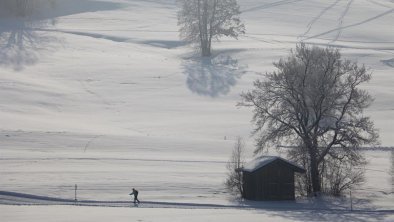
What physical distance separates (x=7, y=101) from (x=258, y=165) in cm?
2581

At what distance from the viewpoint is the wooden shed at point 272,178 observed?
34.0 m

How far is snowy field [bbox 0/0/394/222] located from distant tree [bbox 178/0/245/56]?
6.70ft

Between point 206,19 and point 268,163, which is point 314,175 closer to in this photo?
point 268,163

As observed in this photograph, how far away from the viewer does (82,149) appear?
134 ft

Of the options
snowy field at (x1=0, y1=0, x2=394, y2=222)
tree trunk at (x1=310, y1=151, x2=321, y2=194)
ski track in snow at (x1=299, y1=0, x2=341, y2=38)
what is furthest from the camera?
ski track in snow at (x1=299, y1=0, x2=341, y2=38)

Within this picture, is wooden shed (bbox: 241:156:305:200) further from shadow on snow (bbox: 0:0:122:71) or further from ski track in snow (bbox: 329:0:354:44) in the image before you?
ski track in snow (bbox: 329:0:354:44)

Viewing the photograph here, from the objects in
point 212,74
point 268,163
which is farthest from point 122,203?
point 212,74

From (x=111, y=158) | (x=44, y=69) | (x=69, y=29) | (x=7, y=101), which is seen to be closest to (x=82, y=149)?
(x=111, y=158)

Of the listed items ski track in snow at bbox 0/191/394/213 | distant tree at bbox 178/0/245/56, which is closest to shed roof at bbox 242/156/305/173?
ski track in snow at bbox 0/191/394/213

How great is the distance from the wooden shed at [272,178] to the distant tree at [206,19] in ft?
131

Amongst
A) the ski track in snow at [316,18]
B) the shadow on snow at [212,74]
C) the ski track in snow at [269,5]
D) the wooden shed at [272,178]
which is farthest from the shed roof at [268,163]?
the ski track in snow at [269,5]

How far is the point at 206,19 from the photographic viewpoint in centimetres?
7369

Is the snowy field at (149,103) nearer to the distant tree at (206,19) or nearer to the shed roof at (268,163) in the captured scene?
the shed roof at (268,163)

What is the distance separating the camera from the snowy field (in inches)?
1249
